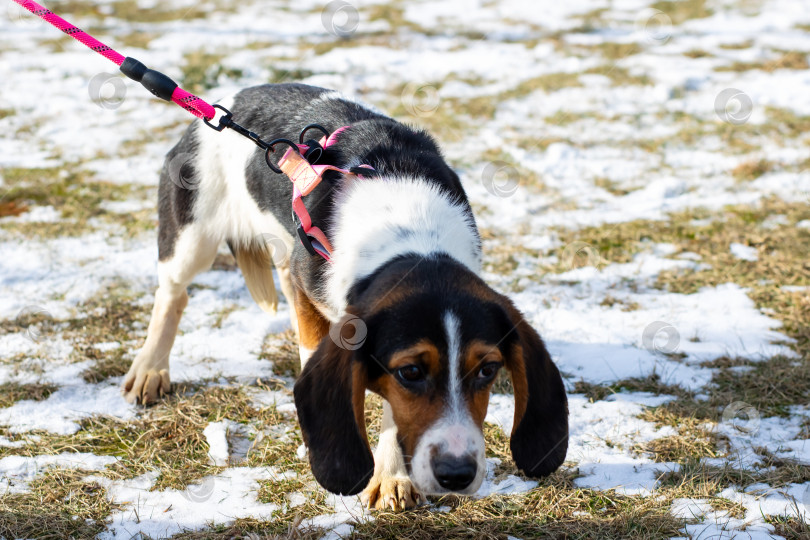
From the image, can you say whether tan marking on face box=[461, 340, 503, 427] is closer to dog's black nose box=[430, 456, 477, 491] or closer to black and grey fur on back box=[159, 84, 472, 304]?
dog's black nose box=[430, 456, 477, 491]

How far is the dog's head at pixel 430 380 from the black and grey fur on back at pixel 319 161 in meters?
0.61

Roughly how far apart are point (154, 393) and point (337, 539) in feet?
4.73

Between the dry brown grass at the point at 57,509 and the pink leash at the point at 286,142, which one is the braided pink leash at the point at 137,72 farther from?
the dry brown grass at the point at 57,509

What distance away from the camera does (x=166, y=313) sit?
383cm

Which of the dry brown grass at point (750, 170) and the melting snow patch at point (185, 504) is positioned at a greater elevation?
the dry brown grass at point (750, 170)

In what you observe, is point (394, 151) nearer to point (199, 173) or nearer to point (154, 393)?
point (199, 173)

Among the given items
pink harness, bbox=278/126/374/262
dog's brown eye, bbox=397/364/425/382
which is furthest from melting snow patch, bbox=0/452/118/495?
dog's brown eye, bbox=397/364/425/382

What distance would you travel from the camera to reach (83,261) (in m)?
5.07

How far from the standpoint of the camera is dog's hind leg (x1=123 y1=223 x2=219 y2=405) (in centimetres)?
363

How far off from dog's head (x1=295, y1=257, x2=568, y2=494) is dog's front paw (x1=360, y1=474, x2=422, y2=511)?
38 centimetres

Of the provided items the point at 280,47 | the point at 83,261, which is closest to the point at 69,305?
the point at 83,261

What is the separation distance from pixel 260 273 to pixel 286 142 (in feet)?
3.89

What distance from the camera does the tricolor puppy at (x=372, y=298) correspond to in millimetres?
2314

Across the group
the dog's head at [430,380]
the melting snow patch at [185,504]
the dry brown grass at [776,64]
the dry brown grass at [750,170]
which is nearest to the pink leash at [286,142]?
the dog's head at [430,380]
